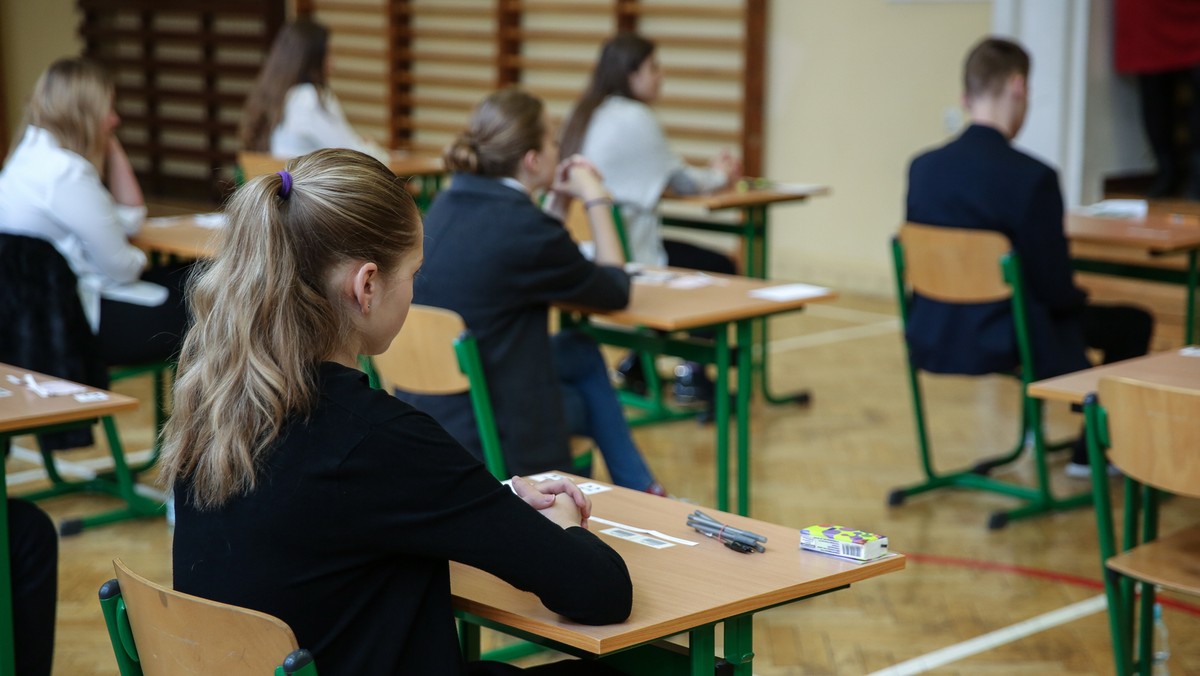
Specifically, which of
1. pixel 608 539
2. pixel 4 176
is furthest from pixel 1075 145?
pixel 608 539

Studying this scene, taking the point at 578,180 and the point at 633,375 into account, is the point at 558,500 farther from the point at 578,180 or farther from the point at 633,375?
the point at 633,375

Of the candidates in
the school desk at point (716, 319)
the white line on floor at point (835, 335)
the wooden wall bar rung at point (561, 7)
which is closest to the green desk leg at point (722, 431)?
the school desk at point (716, 319)

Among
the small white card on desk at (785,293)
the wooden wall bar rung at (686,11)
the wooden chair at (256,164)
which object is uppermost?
the wooden wall bar rung at (686,11)

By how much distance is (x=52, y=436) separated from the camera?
345cm

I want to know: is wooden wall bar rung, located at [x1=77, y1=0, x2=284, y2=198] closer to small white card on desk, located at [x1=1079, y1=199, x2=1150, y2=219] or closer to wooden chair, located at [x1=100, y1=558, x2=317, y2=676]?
small white card on desk, located at [x1=1079, y1=199, x2=1150, y2=219]

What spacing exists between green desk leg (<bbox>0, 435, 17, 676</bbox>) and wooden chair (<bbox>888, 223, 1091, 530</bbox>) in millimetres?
2410

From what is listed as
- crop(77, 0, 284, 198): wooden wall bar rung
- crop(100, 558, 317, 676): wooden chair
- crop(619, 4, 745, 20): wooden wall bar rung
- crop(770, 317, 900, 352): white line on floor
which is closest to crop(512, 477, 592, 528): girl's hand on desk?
crop(100, 558, 317, 676): wooden chair

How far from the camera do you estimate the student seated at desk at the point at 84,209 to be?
3.57 metres

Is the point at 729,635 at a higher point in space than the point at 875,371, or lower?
higher

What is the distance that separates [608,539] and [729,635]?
0.76 feet

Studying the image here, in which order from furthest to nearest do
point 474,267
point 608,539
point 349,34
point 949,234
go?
point 349,34
point 949,234
point 474,267
point 608,539

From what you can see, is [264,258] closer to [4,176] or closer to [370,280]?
[370,280]

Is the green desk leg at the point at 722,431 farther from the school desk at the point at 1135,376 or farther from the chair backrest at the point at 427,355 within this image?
the school desk at the point at 1135,376

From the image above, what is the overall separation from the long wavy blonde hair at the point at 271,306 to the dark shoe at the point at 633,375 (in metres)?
3.80
